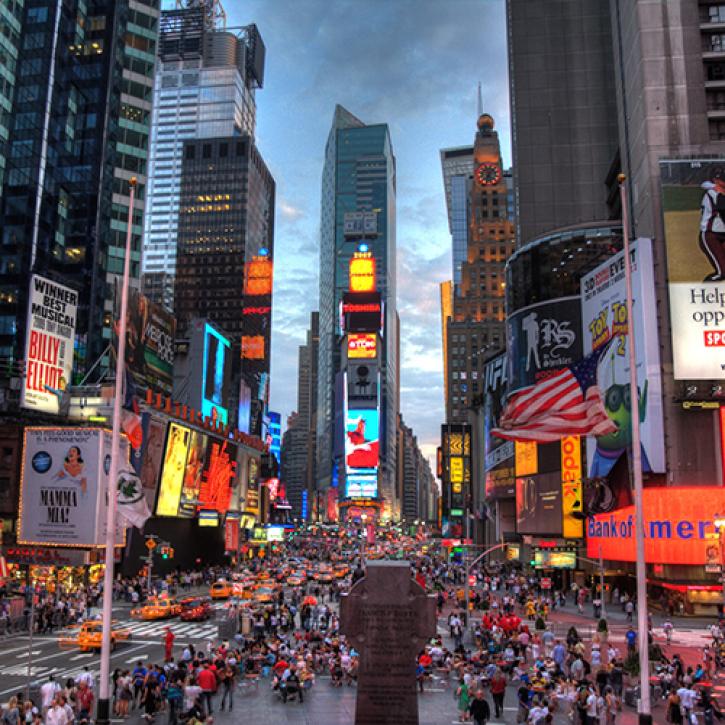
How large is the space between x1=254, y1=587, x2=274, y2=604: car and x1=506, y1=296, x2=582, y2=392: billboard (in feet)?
107

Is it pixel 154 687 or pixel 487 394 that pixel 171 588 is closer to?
pixel 154 687

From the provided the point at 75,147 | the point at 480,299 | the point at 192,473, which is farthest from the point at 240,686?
the point at 480,299

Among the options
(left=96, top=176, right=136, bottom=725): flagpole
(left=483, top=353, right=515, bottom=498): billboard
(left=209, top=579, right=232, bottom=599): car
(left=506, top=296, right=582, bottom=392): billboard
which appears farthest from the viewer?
(left=483, top=353, right=515, bottom=498): billboard

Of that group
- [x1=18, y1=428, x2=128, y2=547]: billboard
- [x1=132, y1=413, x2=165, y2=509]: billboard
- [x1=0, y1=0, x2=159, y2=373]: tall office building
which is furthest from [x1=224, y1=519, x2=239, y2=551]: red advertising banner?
[x1=18, y1=428, x2=128, y2=547]: billboard

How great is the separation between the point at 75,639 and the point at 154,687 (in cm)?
1303

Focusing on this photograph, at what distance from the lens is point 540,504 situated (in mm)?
74938

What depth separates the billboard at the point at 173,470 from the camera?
6950 cm

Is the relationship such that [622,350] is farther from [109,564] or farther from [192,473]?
[109,564]

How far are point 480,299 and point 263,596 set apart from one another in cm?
13428

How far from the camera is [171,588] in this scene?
58.3m

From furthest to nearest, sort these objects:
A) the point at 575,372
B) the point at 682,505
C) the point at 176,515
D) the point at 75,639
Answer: the point at 176,515, the point at 682,505, the point at 75,639, the point at 575,372

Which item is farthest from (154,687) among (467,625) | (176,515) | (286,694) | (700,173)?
(176,515)

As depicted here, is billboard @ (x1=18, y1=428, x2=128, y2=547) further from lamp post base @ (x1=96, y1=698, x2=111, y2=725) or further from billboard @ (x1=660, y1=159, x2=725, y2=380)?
billboard @ (x1=660, y1=159, x2=725, y2=380)

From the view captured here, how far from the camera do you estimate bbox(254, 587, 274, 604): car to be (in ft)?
157
